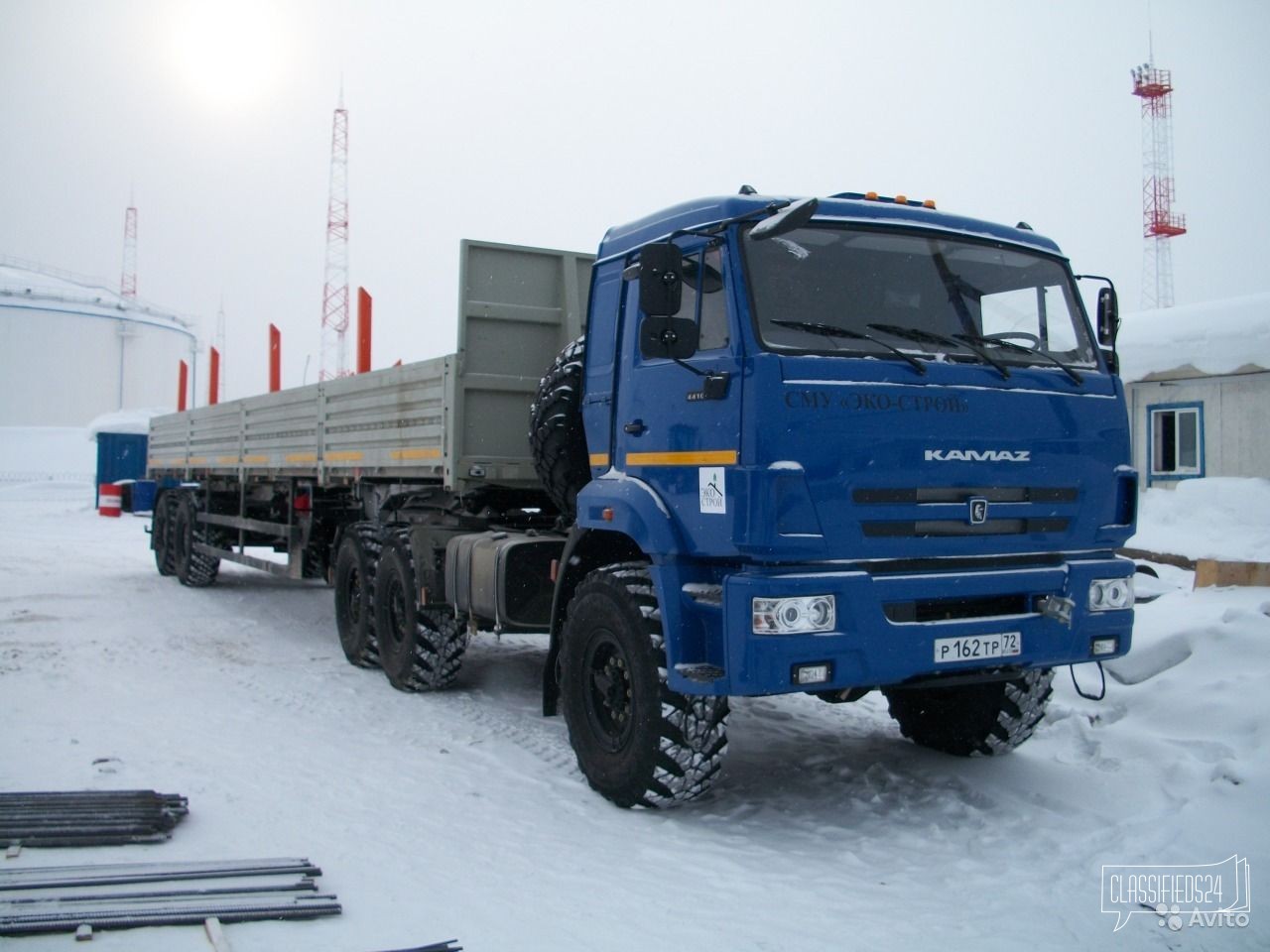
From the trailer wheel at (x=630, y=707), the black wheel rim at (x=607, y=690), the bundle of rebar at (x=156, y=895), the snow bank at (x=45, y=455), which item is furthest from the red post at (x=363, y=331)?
the snow bank at (x=45, y=455)

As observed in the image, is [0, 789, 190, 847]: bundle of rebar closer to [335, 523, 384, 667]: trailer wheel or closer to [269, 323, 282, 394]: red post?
[335, 523, 384, 667]: trailer wheel

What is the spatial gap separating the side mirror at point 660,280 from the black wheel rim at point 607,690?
1570 mm

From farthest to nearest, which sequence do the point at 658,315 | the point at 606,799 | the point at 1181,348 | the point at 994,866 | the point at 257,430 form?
the point at 1181,348
the point at 257,430
the point at 606,799
the point at 658,315
the point at 994,866

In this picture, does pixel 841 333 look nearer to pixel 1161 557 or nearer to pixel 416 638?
pixel 416 638

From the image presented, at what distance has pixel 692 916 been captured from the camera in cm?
404

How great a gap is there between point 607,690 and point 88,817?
233cm

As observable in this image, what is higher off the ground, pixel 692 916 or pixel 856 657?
pixel 856 657

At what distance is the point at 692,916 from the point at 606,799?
147 cm

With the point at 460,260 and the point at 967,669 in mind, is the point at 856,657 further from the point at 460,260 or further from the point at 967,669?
the point at 460,260

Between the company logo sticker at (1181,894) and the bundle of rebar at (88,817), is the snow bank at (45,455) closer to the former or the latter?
the bundle of rebar at (88,817)

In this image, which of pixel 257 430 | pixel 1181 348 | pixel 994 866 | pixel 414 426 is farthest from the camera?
pixel 1181 348

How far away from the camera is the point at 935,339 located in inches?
198

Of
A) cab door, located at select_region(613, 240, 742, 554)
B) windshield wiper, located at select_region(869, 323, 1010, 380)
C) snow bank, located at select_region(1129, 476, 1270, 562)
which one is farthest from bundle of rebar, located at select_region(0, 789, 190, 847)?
snow bank, located at select_region(1129, 476, 1270, 562)

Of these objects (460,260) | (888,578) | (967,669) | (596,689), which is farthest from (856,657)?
(460,260)
